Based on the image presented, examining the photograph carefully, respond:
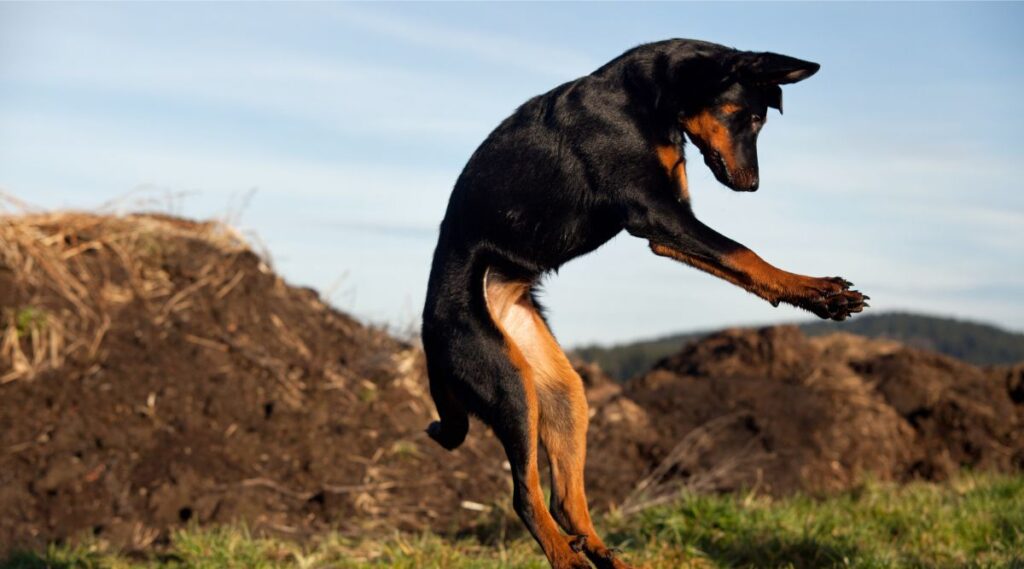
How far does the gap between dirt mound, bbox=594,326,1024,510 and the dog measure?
345 cm

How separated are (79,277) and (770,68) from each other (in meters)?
6.38

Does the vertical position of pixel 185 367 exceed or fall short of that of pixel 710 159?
it falls short

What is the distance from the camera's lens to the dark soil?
25.6ft

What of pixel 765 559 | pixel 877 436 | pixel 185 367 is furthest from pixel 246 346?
pixel 877 436

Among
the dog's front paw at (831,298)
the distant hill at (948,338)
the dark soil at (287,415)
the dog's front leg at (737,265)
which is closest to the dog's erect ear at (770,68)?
the dog's front leg at (737,265)

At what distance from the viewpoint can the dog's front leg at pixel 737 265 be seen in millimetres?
4223

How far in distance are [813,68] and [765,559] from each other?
276 centimetres

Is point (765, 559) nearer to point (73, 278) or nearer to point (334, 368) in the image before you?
point (334, 368)

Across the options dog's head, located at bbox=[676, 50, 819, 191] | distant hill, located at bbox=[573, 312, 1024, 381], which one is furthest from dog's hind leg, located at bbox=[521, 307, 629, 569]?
distant hill, located at bbox=[573, 312, 1024, 381]

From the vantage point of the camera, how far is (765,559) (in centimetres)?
611

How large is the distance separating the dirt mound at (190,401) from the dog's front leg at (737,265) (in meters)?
3.94

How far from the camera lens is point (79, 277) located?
914 cm

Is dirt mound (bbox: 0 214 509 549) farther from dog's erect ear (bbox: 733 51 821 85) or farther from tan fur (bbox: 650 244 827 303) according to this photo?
dog's erect ear (bbox: 733 51 821 85)

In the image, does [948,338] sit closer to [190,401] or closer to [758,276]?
[190,401]
